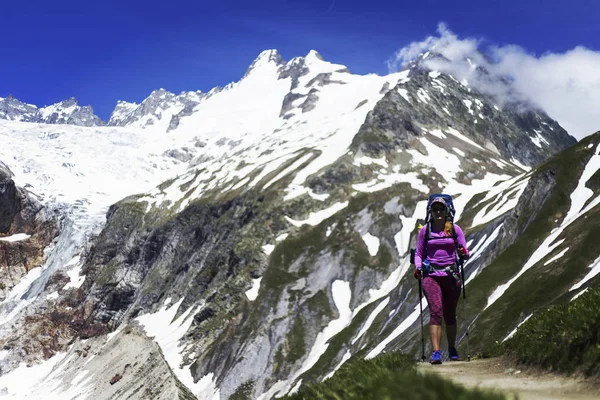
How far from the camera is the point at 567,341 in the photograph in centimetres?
1031

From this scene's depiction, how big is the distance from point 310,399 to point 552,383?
15.1ft

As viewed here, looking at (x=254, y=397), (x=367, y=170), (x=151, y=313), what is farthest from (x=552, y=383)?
(x=151, y=313)

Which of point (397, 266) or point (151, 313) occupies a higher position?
point (151, 313)

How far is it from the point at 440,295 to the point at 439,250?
1178 mm

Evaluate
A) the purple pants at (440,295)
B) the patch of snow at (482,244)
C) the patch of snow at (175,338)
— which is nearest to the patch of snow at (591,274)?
the purple pants at (440,295)

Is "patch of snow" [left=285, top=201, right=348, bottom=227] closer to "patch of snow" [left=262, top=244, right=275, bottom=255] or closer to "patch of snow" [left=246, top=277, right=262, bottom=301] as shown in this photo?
"patch of snow" [left=262, top=244, right=275, bottom=255]

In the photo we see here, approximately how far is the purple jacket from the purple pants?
0.76ft

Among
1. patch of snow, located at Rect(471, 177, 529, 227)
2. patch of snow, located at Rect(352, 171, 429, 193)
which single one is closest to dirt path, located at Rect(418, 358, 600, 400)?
patch of snow, located at Rect(471, 177, 529, 227)

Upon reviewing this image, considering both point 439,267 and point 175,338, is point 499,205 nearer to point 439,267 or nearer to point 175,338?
point 175,338

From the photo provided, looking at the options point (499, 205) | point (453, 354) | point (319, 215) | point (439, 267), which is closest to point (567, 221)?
point (499, 205)

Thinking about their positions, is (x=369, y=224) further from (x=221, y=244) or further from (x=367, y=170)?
A: (x=221, y=244)

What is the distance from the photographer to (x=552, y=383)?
9930 mm

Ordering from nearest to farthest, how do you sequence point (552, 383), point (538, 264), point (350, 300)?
point (552, 383) < point (538, 264) < point (350, 300)

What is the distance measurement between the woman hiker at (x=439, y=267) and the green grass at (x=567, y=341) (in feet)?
7.09
